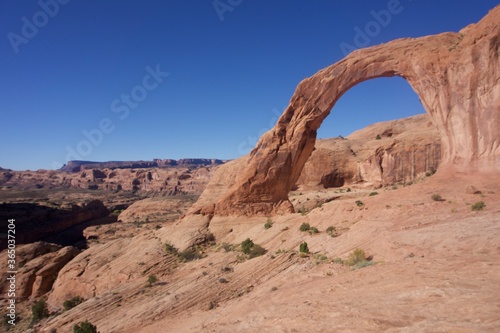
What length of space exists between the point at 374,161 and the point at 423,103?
20.0 m

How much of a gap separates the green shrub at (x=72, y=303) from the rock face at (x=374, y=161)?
32.5 meters

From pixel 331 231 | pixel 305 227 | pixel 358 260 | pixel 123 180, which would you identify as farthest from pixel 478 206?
pixel 123 180

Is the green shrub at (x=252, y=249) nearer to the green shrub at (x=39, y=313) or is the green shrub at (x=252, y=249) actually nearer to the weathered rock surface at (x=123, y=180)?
the green shrub at (x=39, y=313)

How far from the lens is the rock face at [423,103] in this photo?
1761 centimetres

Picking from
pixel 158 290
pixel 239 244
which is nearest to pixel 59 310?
pixel 158 290

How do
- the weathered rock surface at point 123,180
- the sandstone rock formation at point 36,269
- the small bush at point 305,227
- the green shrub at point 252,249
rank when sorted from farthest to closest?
1. the weathered rock surface at point 123,180
2. the sandstone rock formation at point 36,269
3. the small bush at point 305,227
4. the green shrub at point 252,249

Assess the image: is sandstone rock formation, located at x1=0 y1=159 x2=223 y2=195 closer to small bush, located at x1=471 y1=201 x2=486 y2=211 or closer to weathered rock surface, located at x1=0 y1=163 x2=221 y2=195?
weathered rock surface, located at x1=0 y1=163 x2=221 y2=195

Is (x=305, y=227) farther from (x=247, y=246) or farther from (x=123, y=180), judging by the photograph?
(x=123, y=180)

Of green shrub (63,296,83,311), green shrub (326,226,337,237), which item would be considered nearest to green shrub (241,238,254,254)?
green shrub (326,226,337,237)

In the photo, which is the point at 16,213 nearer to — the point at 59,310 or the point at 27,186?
the point at 59,310

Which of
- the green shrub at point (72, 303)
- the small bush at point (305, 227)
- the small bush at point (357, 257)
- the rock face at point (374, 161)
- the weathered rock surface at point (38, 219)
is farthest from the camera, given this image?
the weathered rock surface at point (38, 219)

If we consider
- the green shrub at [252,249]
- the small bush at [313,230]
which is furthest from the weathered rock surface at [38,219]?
the small bush at [313,230]

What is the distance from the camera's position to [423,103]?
70.3 feet

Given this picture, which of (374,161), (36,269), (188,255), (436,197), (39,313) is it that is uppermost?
(374,161)
